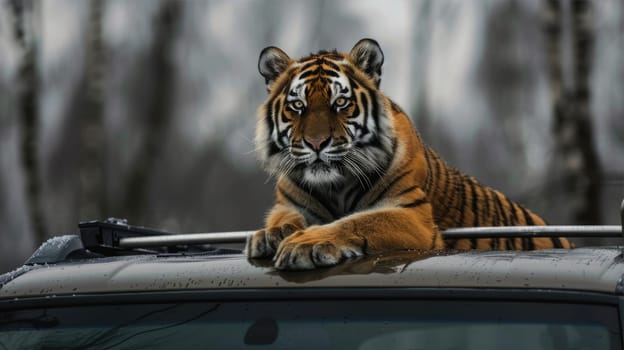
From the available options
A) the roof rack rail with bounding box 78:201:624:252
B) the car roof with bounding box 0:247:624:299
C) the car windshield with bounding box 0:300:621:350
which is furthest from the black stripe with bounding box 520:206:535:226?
the car windshield with bounding box 0:300:621:350

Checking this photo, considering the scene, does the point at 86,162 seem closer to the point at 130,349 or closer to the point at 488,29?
the point at 488,29

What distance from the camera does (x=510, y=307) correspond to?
8.65 feet

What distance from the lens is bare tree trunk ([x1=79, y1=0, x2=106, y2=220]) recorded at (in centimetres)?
1880

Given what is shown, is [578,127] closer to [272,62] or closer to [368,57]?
[368,57]

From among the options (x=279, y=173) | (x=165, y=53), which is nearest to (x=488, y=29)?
(x=165, y=53)

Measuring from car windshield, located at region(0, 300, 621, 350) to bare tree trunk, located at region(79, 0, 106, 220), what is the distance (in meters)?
15.8

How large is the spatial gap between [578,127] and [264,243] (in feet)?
34.8

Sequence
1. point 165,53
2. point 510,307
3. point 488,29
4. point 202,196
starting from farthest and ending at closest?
point 202,196, point 488,29, point 165,53, point 510,307

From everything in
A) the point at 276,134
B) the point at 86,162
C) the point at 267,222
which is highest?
the point at 276,134

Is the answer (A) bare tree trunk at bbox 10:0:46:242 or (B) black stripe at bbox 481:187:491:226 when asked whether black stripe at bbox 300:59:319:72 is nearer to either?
(B) black stripe at bbox 481:187:491:226

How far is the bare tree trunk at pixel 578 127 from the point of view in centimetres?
1323

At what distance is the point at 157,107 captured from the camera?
2358 centimetres

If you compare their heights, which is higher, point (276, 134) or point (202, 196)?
point (276, 134)

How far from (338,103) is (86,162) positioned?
48.9 ft
